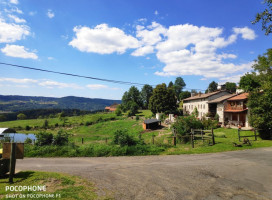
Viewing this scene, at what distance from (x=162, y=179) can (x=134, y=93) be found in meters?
90.5

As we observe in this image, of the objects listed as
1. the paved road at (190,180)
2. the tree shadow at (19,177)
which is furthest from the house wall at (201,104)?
the tree shadow at (19,177)

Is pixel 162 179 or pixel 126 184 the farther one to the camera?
pixel 162 179

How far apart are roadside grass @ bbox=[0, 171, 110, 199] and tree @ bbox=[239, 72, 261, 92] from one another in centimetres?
4384

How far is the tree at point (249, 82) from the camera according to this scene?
39.4 meters

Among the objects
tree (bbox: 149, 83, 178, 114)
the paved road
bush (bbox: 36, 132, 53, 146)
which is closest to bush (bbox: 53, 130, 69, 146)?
bush (bbox: 36, 132, 53, 146)

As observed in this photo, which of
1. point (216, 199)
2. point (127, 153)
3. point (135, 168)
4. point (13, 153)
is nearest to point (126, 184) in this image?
point (135, 168)

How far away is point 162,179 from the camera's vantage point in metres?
7.96

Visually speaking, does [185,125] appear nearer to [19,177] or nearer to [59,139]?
[59,139]

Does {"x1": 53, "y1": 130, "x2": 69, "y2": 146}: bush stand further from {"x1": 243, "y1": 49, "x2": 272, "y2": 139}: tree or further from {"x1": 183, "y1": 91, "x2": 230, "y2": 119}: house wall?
{"x1": 183, "y1": 91, "x2": 230, "y2": 119}: house wall

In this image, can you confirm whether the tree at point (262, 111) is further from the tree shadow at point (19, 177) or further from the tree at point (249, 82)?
the tree shadow at point (19, 177)

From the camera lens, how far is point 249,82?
40000 millimetres

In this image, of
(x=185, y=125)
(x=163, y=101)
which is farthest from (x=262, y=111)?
(x=163, y=101)

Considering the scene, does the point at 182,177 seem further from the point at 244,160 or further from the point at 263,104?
the point at 263,104

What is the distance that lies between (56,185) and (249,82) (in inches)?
1852
